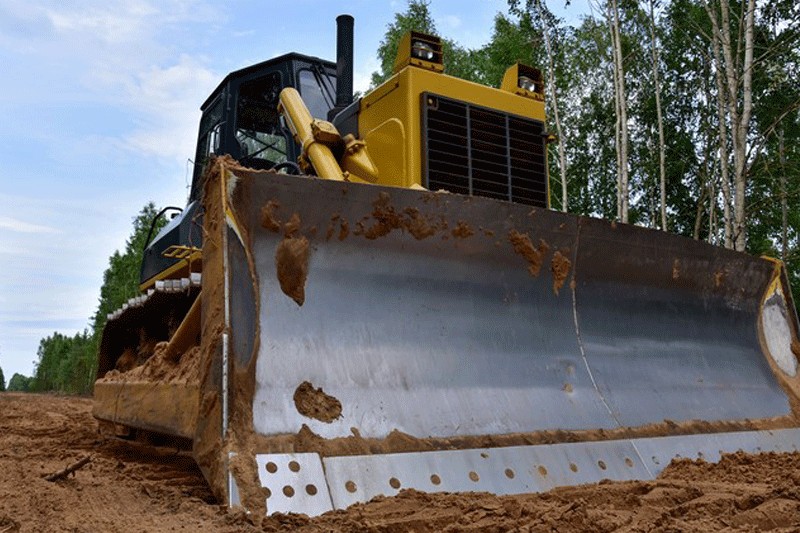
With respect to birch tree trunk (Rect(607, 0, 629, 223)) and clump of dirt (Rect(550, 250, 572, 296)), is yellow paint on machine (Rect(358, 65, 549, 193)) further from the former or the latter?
birch tree trunk (Rect(607, 0, 629, 223))

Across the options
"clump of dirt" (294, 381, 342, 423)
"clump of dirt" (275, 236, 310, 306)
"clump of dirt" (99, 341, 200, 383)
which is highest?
"clump of dirt" (275, 236, 310, 306)

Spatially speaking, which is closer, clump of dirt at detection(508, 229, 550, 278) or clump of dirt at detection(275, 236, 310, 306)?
clump of dirt at detection(275, 236, 310, 306)

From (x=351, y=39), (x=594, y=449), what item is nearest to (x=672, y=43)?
(x=351, y=39)

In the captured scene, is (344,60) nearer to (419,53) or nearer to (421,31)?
(419,53)

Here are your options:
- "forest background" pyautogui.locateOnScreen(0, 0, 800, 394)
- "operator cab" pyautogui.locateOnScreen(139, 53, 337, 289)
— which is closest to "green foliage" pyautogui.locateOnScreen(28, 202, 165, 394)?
"forest background" pyautogui.locateOnScreen(0, 0, 800, 394)

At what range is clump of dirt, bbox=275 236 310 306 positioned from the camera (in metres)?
2.57

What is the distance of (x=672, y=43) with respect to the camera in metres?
20.3

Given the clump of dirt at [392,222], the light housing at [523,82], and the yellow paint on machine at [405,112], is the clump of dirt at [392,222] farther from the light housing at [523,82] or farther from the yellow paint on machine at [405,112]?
the light housing at [523,82]

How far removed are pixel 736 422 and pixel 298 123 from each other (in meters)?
2.60

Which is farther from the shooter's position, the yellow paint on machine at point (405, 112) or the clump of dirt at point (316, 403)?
the yellow paint on machine at point (405, 112)

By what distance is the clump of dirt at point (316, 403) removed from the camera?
7.77 ft

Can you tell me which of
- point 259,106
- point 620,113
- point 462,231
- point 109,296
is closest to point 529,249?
point 462,231

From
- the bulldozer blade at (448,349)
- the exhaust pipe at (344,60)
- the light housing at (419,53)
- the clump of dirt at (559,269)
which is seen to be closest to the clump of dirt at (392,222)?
the bulldozer blade at (448,349)

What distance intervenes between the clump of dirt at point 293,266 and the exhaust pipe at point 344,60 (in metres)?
2.13
